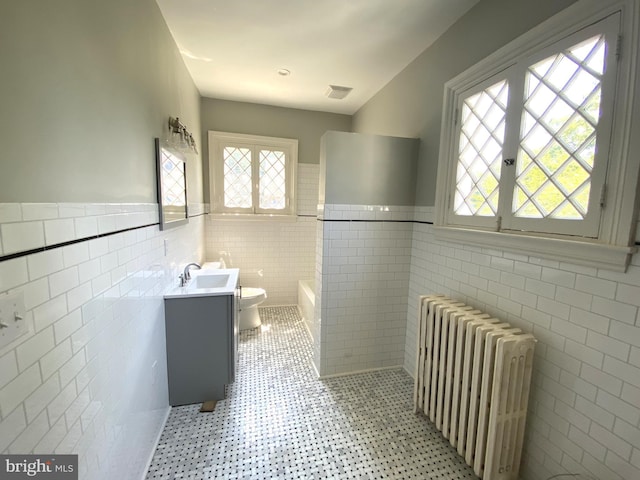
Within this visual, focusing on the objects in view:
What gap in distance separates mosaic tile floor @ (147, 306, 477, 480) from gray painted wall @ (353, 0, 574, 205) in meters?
1.60

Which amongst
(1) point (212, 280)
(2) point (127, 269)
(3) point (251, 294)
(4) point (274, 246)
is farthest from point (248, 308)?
(2) point (127, 269)

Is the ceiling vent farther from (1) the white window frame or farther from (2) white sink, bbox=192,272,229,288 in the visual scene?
(2) white sink, bbox=192,272,229,288

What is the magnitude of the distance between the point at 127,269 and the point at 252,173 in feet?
8.05

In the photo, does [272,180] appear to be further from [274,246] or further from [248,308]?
[248,308]

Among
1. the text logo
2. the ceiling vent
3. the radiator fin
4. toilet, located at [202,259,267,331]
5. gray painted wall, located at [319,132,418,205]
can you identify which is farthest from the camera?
toilet, located at [202,259,267,331]

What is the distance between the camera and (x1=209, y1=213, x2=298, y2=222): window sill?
3436mm

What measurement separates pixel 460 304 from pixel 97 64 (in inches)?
85.1

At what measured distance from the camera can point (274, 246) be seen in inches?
145

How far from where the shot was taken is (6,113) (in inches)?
24.9

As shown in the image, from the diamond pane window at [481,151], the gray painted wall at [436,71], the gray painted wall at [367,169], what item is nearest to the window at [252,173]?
the gray painted wall at [436,71]

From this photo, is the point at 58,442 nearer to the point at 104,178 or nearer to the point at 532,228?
the point at 104,178

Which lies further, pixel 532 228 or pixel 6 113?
Answer: pixel 532 228

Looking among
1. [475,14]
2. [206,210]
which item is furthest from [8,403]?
[206,210]

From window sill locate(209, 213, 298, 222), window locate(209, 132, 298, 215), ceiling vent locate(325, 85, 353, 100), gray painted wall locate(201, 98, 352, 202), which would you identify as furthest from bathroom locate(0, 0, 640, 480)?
window sill locate(209, 213, 298, 222)
